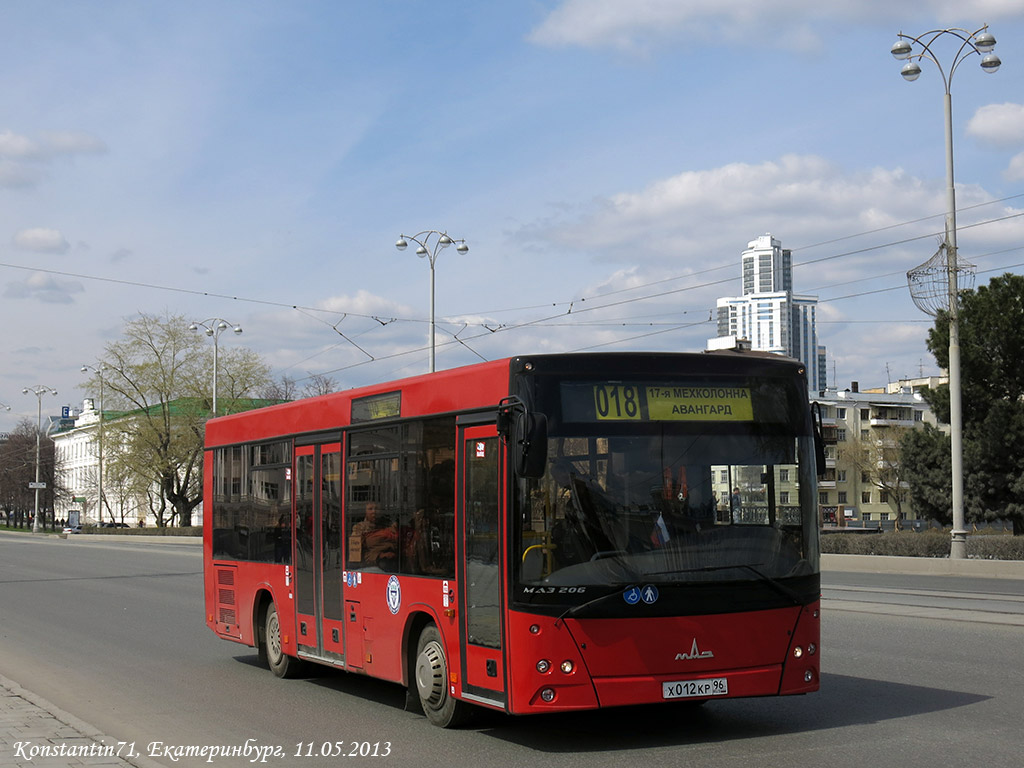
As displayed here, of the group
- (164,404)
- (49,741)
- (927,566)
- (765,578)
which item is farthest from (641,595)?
(164,404)

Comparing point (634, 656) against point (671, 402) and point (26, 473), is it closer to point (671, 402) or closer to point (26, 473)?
point (671, 402)

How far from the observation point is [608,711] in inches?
376

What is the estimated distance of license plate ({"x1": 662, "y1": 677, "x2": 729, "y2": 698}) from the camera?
7.87 metres

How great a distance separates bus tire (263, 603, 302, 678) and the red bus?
2.95 m

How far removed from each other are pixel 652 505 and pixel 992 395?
34815 millimetres

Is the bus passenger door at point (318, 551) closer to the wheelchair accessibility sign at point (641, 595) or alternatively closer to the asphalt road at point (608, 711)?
the asphalt road at point (608, 711)

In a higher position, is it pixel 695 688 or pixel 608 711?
pixel 695 688

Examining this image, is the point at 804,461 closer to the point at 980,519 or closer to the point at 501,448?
the point at 501,448

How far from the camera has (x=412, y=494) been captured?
30.8 ft

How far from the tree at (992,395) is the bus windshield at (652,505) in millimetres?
32504

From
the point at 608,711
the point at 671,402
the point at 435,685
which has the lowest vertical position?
the point at 608,711

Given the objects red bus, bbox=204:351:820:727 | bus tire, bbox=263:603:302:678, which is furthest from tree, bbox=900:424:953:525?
red bus, bbox=204:351:820:727

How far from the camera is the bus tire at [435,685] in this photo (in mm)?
8734

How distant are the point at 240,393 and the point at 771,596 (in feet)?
243
